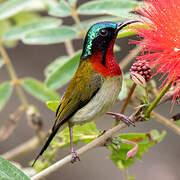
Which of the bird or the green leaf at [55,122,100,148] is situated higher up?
the bird

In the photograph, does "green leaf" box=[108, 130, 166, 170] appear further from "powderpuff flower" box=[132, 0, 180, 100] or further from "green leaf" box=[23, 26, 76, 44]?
"green leaf" box=[23, 26, 76, 44]

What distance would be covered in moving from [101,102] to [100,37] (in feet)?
0.76

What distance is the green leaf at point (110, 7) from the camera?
1.54 meters

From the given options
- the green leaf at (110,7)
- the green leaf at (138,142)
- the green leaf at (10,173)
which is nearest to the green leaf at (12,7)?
the green leaf at (110,7)

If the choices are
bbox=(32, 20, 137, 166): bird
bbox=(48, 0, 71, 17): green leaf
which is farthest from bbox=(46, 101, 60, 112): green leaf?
bbox=(48, 0, 71, 17): green leaf

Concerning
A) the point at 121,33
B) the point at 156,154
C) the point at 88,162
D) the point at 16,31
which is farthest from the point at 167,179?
the point at 121,33

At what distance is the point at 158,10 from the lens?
1.21 metres

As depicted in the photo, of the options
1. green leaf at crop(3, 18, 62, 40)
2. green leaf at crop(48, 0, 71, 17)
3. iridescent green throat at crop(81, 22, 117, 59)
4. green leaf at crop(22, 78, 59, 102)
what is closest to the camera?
iridescent green throat at crop(81, 22, 117, 59)

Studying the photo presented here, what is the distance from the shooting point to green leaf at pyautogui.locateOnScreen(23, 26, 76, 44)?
1.81 m

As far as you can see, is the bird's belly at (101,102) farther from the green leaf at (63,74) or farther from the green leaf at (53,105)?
the green leaf at (63,74)

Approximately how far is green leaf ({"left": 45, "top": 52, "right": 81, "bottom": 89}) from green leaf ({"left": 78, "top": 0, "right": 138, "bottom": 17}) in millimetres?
244

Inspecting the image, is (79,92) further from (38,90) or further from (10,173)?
(38,90)

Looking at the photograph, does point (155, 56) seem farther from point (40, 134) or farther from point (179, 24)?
point (40, 134)

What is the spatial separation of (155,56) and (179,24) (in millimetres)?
119
